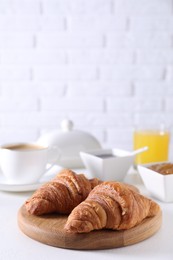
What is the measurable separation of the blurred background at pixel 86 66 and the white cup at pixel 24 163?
51.0 inches

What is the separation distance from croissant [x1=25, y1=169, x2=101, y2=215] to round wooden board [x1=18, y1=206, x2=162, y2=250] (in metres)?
0.03

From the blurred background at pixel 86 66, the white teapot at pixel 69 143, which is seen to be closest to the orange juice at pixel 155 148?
the white teapot at pixel 69 143

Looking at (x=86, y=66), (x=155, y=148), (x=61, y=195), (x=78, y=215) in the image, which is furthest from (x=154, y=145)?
(x=86, y=66)

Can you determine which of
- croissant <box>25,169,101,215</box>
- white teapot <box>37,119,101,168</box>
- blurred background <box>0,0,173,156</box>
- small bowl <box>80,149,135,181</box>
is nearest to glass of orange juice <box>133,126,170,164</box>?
white teapot <box>37,119,101,168</box>

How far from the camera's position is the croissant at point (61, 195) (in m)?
0.94

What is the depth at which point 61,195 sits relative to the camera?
0.96m

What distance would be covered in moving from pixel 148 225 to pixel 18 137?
1778mm

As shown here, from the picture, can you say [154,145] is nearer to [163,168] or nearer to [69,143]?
[69,143]

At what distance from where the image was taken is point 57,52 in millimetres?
2510

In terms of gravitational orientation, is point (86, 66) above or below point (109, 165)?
above

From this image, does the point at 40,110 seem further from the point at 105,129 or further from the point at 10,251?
the point at 10,251

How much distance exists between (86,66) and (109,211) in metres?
1.74

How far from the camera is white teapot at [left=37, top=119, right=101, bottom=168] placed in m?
1.49

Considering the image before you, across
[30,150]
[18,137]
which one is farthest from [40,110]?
[30,150]
